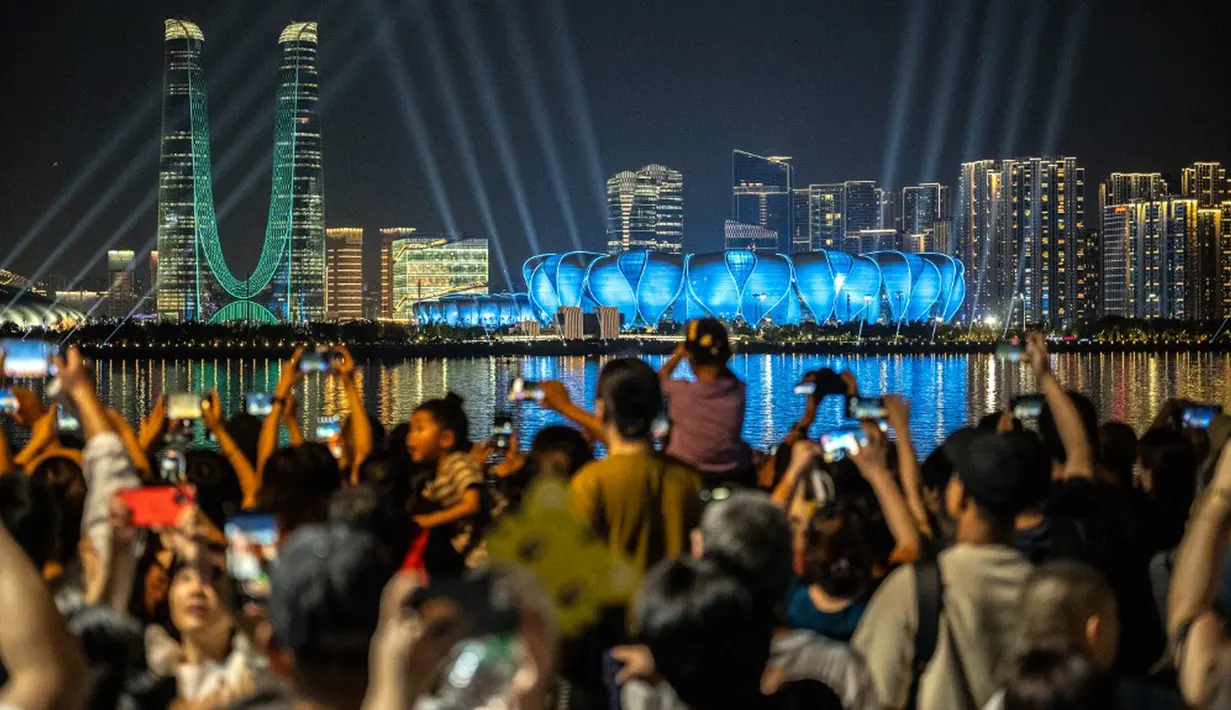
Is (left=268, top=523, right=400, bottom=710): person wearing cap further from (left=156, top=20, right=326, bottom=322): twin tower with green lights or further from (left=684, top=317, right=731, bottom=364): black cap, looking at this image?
(left=156, top=20, right=326, bottom=322): twin tower with green lights

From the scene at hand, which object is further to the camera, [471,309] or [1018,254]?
[1018,254]

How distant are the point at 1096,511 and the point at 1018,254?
168 metres

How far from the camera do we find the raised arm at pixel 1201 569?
8.96 feet

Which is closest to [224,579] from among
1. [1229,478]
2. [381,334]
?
[1229,478]

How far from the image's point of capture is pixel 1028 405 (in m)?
5.55

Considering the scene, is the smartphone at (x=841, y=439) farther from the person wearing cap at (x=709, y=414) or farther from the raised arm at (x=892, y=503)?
the raised arm at (x=892, y=503)

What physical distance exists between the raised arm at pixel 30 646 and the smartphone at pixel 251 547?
679 millimetres

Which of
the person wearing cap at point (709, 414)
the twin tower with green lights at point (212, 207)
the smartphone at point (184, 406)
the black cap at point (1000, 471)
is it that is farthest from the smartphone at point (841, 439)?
the twin tower with green lights at point (212, 207)

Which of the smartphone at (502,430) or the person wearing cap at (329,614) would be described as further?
the smartphone at (502,430)

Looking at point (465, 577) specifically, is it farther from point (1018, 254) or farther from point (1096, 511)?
point (1018, 254)

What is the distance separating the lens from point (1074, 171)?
544ft

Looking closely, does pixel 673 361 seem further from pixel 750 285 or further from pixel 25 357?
pixel 750 285

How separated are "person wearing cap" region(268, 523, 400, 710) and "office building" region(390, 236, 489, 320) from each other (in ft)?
578

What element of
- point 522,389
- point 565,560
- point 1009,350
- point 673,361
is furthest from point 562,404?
point 1009,350
